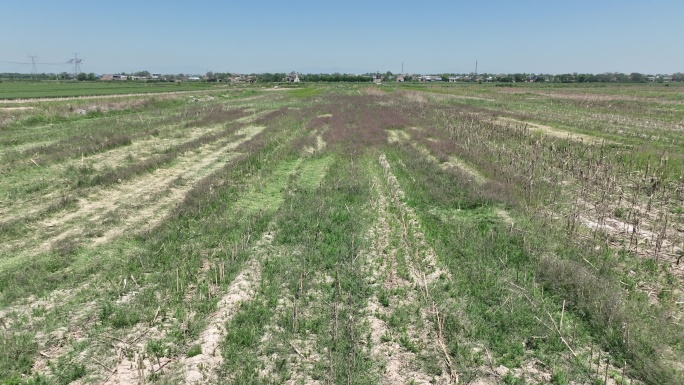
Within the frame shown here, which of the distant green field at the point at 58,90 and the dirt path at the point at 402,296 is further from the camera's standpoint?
the distant green field at the point at 58,90

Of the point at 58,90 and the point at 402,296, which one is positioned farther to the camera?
the point at 58,90

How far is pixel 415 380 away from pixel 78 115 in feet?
125

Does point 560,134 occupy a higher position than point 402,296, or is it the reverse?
point 560,134

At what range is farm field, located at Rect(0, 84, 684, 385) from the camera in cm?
576

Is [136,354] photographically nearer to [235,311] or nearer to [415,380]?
[235,311]

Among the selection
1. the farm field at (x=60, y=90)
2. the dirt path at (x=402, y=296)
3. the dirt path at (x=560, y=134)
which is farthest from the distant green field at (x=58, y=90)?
the dirt path at (x=560, y=134)

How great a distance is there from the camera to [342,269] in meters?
8.55

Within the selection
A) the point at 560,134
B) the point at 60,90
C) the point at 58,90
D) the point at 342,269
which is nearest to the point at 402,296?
the point at 342,269

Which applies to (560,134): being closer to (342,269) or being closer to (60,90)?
(342,269)

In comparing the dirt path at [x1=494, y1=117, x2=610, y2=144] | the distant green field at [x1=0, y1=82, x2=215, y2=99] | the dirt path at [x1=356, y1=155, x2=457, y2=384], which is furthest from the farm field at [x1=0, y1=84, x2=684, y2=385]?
the distant green field at [x1=0, y1=82, x2=215, y2=99]

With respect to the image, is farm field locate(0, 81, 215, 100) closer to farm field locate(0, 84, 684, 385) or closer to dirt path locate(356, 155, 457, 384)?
farm field locate(0, 84, 684, 385)

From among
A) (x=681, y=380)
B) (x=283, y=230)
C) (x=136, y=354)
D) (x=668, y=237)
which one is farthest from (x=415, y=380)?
(x=668, y=237)

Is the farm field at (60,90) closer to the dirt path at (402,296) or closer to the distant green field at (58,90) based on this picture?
the distant green field at (58,90)

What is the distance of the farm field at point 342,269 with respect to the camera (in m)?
5.76
